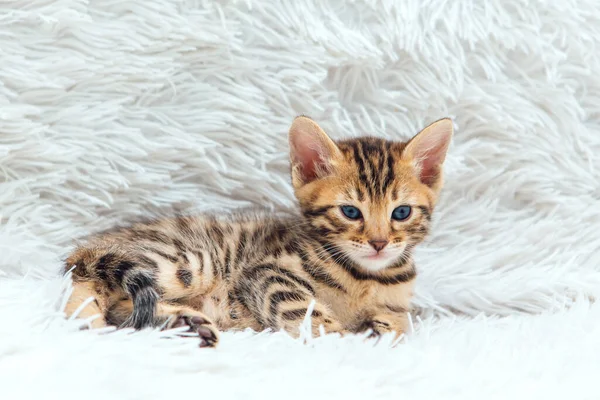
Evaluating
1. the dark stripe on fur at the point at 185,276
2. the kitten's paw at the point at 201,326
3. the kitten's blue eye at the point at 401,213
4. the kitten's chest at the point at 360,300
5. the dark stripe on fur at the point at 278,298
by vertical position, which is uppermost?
the kitten's blue eye at the point at 401,213

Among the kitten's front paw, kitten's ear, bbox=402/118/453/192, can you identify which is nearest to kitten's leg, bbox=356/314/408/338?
the kitten's front paw

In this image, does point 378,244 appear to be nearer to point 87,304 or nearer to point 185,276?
point 185,276

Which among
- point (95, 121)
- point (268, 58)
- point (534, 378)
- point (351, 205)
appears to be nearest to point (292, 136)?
point (351, 205)

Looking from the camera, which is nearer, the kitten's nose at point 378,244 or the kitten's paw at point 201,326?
A: the kitten's paw at point 201,326

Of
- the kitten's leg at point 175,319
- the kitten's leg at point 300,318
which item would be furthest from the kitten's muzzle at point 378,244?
the kitten's leg at point 175,319

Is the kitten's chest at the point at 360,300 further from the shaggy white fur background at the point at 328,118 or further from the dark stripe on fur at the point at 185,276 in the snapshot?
the dark stripe on fur at the point at 185,276

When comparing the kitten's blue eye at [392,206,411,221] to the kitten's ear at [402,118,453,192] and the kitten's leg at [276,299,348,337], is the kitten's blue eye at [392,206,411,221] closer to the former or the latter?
the kitten's ear at [402,118,453,192]

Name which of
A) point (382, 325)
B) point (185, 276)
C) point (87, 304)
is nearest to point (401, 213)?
point (382, 325)
